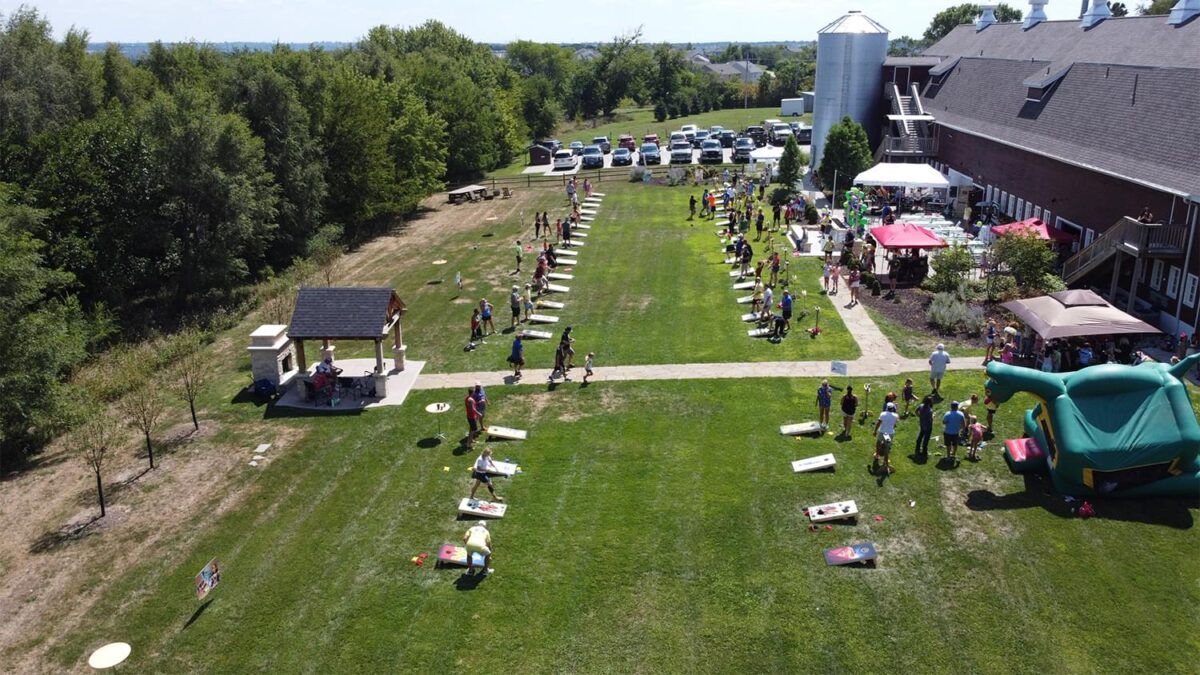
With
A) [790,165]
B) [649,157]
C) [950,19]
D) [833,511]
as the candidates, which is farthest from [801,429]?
[950,19]

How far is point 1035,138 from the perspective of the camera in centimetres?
3731

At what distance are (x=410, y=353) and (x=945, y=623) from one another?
1837cm

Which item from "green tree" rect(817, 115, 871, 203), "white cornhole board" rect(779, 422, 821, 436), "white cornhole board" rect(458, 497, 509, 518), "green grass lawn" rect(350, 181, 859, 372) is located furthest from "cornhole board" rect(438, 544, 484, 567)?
"green tree" rect(817, 115, 871, 203)

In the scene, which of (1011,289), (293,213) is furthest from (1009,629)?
(293,213)

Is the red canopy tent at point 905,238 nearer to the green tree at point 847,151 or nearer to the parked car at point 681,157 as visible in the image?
the green tree at point 847,151

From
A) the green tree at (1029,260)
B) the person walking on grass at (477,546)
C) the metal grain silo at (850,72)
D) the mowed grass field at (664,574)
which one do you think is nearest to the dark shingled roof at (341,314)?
the mowed grass field at (664,574)

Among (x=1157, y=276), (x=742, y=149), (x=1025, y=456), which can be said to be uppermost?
(x=742, y=149)

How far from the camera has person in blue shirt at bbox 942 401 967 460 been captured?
1828cm

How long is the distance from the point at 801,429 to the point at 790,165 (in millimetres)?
32504

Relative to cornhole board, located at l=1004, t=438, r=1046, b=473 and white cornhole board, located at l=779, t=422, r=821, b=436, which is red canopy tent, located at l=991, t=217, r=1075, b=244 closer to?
cornhole board, located at l=1004, t=438, r=1046, b=473

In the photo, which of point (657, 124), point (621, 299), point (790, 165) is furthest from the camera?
point (657, 124)

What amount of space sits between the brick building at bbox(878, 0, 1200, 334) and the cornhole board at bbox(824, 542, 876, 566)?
1662 centimetres

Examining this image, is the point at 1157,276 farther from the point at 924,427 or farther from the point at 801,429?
the point at 801,429

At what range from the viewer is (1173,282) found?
26625 millimetres
